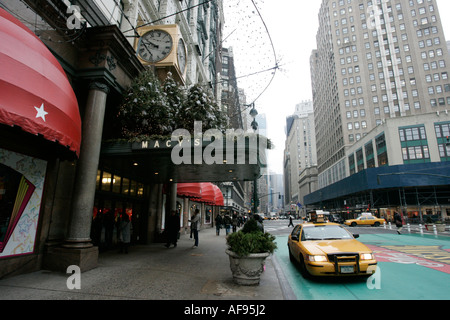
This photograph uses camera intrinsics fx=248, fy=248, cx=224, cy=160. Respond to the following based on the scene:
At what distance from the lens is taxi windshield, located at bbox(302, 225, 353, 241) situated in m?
7.94

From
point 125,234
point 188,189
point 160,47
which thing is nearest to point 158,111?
point 160,47

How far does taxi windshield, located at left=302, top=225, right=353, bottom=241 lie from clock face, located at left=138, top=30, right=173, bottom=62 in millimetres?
10078

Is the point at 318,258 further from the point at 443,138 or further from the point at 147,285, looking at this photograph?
the point at 443,138

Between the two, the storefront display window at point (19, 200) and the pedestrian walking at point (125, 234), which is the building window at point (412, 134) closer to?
the pedestrian walking at point (125, 234)

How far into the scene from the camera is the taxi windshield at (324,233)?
26.0ft

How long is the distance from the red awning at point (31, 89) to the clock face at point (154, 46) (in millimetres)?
6565

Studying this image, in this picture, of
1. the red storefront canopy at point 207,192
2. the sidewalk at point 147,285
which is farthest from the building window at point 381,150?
the sidewalk at point 147,285

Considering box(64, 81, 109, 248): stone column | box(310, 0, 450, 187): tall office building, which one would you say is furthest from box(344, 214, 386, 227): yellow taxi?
box(310, 0, 450, 187): tall office building

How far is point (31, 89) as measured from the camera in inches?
191

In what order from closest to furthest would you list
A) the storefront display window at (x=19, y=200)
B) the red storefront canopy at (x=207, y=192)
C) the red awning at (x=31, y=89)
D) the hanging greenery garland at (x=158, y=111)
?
1. the red awning at (x=31, y=89)
2. the storefront display window at (x=19, y=200)
3. the hanging greenery garland at (x=158, y=111)
4. the red storefront canopy at (x=207, y=192)
